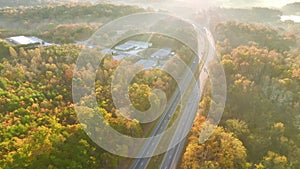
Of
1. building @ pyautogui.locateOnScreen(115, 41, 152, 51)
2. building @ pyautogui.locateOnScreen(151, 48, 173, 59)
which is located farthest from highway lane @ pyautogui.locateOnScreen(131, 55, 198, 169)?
building @ pyautogui.locateOnScreen(115, 41, 152, 51)

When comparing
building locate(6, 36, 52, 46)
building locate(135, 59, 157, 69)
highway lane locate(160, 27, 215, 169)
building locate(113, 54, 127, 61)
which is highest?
building locate(6, 36, 52, 46)

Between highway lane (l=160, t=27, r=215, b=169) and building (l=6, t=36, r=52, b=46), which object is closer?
highway lane (l=160, t=27, r=215, b=169)

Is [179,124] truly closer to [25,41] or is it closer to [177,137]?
[177,137]

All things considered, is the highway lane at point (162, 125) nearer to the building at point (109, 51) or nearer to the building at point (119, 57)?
the building at point (119, 57)

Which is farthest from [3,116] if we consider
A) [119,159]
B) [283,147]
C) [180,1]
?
[180,1]

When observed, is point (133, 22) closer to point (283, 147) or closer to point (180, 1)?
point (180, 1)

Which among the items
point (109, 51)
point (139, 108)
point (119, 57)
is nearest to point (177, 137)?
point (139, 108)

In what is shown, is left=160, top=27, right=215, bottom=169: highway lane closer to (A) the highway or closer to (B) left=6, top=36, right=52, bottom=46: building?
(A) the highway

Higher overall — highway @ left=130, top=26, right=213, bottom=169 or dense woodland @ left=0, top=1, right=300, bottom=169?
dense woodland @ left=0, top=1, right=300, bottom=169
